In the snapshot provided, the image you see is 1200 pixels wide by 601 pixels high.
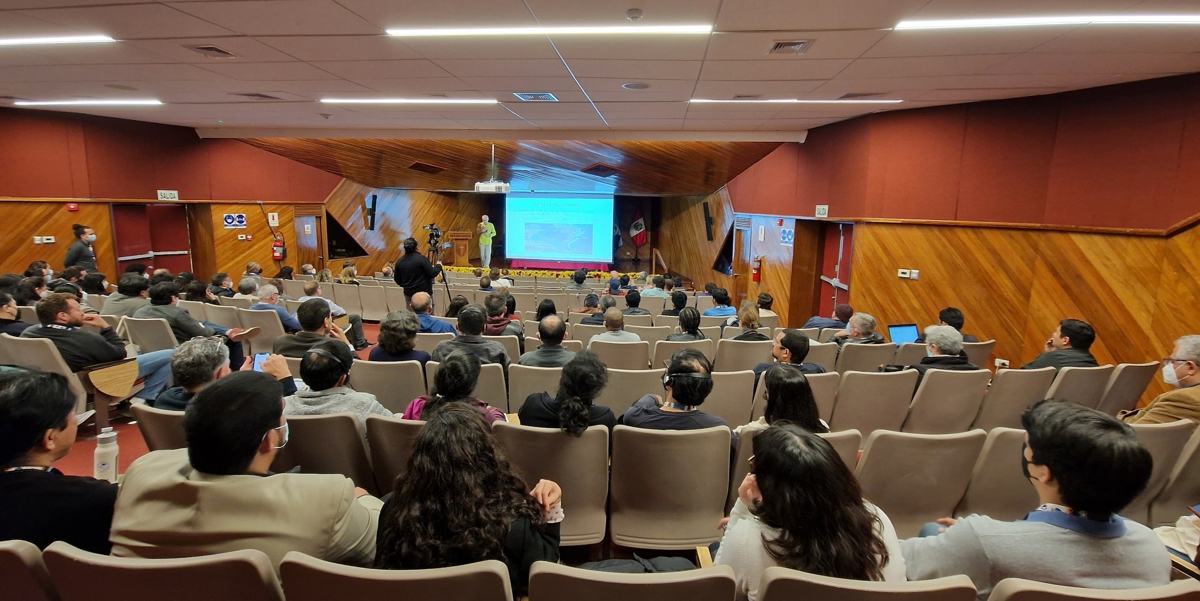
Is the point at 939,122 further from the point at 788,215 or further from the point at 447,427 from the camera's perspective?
the point at 447,427

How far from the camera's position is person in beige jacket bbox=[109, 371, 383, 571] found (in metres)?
1.45

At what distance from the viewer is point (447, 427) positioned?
150 cm

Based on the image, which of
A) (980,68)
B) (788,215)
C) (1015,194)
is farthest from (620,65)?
(788,215)

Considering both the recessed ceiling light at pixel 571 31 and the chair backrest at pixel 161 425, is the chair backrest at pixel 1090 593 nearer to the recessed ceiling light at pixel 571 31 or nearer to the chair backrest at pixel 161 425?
the chair backrest at pixel 161 425

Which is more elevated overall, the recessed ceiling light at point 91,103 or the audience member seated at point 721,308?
the recessed ceiling light at point 91,103

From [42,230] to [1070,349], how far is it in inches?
519

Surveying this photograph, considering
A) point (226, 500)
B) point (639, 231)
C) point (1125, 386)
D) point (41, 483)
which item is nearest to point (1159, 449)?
point (1125, 386)

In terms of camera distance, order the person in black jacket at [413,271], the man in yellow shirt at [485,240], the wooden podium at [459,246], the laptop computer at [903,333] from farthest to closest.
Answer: the wooden podium at [459,246]
the man in yellow shirt at [485,240]
the person in black jacket at [413,271]
the laptop computer at [903,333]

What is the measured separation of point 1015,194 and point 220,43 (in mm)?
7925

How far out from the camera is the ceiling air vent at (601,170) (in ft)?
41.0

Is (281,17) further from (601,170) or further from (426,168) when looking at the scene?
(601,170)

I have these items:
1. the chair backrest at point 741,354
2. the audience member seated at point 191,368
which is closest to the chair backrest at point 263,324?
the audience member seated at point 191,368

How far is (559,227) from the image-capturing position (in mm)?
17453

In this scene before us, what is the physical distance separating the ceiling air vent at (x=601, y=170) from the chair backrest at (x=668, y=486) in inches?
418
